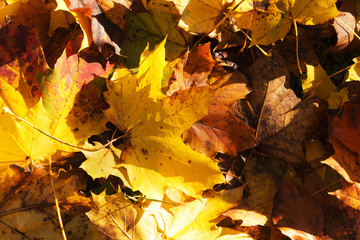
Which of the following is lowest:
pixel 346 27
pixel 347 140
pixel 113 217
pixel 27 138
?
pixel 347 140

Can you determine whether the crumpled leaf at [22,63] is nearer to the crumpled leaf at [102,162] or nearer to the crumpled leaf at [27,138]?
the crumpled leaf at [27,138]

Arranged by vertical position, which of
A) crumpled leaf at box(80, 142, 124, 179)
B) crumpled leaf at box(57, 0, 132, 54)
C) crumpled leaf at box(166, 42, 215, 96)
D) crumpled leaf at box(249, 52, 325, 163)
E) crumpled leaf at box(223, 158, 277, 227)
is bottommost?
crumpled leaf at box(223, 158, 277, 227)

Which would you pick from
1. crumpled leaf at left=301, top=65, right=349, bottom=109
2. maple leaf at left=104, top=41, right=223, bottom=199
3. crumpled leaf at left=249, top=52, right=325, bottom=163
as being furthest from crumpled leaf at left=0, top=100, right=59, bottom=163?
crumpled leaf at left=301, top=65, right=349, bottom=109

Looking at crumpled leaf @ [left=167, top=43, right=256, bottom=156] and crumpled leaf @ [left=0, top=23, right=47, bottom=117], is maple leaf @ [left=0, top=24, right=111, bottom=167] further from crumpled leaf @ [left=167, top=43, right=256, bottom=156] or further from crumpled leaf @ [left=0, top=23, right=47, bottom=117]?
crumpled leaf @ [left=167, top=43, right=256, bottom=156]

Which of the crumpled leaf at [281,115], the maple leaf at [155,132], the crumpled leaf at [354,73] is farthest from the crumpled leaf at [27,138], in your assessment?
the crumpled leaf at [354,73]

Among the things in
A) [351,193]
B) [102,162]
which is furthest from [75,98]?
[351,193]

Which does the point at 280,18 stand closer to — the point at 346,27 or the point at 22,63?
the point at 346,27

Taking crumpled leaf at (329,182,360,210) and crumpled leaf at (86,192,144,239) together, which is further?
crumpled leaf at (329,182,360,210)
